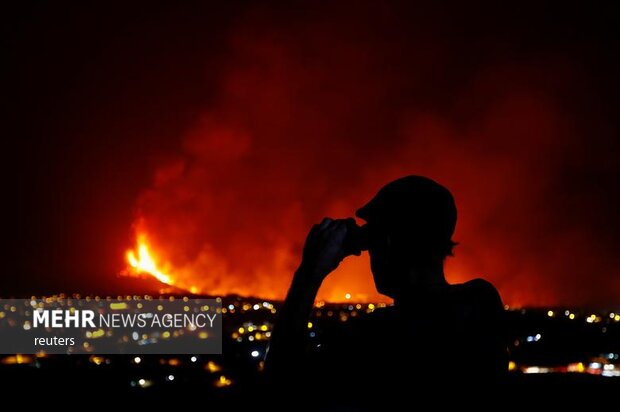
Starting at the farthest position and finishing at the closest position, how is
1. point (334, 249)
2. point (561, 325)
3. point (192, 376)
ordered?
point (561, 325) < point (192, 376) < point (334, 249)

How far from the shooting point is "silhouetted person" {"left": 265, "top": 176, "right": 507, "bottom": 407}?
6.34ft

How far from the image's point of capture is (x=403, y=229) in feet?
6.93

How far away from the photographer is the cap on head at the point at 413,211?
83.3 inches

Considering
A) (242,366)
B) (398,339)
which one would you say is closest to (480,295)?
(398,339)

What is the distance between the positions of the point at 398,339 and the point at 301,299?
34cm

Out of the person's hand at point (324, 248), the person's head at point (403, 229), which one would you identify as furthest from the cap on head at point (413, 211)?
the person's hand at point (324, 248)

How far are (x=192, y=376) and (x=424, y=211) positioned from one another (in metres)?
40.7

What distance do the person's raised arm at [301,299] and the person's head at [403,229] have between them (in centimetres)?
13

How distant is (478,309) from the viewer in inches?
78.6

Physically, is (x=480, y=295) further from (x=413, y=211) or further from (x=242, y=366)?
(x=242, y=366)

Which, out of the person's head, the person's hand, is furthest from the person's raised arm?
the person's head

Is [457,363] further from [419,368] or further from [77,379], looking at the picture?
[77,379]

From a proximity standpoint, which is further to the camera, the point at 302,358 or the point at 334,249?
the point at 334,249

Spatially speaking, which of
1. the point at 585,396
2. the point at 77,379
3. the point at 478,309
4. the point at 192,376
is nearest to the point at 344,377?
the point at 478,309
